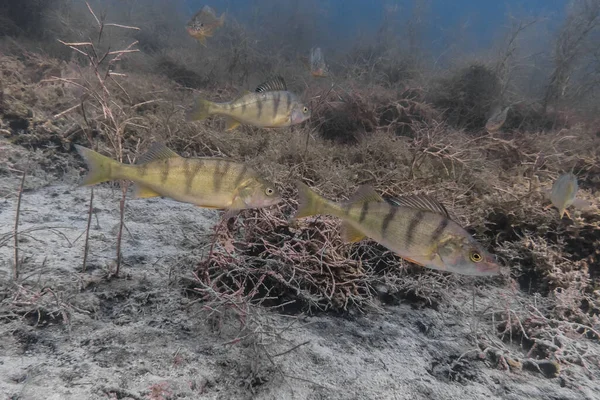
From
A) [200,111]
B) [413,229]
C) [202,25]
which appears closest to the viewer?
[413,229]

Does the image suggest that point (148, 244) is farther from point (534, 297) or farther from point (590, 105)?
point (590, 105)

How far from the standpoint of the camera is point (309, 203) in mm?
2545

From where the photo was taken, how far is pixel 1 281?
9.27ft

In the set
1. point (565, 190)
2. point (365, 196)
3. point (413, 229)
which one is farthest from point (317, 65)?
point (413, 229)

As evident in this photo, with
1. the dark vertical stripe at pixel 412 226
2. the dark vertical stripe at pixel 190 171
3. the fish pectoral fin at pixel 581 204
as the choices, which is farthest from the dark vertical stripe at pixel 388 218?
the fish pectoral fin at pixel 581 204

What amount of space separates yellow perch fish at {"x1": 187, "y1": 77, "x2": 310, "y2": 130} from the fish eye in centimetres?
284

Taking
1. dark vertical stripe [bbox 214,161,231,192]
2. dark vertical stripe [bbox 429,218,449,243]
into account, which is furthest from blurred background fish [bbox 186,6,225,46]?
dark vertical stripe [bbox 429,218,449,243]

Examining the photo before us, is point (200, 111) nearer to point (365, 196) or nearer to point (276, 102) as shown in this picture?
point (276, 102)

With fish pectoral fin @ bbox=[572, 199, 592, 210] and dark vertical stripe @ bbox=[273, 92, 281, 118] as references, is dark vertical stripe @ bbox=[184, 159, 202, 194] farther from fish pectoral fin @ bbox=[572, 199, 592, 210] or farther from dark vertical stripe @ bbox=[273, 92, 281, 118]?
fish pectoral fin @ bbox=[572, 199, 592, 210]

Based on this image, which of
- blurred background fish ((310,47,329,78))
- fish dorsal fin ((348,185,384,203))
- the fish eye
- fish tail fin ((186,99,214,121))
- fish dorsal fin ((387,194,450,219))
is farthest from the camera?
blurred background fish ((310,47,329,78))

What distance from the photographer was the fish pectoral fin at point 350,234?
259cm

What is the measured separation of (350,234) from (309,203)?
417 millimetres

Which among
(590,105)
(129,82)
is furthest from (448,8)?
(129,82)

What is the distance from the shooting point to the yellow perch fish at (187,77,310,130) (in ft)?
13.4
